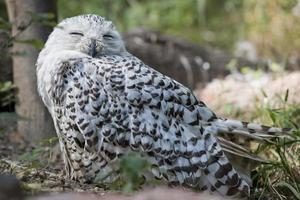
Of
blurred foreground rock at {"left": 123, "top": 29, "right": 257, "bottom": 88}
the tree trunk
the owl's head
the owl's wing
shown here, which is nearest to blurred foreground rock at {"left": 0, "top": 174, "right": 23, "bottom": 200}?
the owl's wing

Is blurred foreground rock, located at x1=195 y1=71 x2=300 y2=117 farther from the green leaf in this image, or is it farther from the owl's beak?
the owl's beak

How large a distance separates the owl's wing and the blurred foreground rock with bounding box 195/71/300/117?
192 cm

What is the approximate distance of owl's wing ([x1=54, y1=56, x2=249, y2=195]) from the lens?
15.3ft

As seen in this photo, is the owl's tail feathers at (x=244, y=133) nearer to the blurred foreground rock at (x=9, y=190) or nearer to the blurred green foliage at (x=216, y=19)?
Answer: the blurred foreground rock at (x=9, y=190)

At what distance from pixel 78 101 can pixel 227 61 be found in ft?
14.6

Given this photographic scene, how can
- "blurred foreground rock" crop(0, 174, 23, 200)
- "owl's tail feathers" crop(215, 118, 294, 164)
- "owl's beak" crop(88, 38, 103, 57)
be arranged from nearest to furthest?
"blurred foreground rock" crop(0, 174, 23, 200) → "owl's tail feathers" crop(215, 118, 294, 164) → "owl's beak" crop(88, 38, 103, 57)

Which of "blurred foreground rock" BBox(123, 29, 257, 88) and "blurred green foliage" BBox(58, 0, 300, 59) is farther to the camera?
"blurred green foliage" BBox(58, 0, 300, 59)

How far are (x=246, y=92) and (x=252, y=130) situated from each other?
2.58 m

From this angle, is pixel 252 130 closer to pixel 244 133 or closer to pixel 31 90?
pixel 244 133

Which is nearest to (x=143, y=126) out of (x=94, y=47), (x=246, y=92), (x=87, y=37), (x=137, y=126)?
(x=137, y=126)

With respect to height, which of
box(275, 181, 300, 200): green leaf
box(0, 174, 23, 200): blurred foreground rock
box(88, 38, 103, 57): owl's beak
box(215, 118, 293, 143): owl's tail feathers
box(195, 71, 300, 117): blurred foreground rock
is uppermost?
box(88, 38, 103, 57): owl's beak

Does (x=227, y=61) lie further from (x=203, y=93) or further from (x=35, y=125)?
(x=35, y=125)

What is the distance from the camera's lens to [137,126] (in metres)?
4.67

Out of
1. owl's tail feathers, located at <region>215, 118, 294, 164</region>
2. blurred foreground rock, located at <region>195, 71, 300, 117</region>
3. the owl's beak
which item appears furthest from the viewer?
blurred foreground rock, located at <region>195, 71, 300, 117</region>
